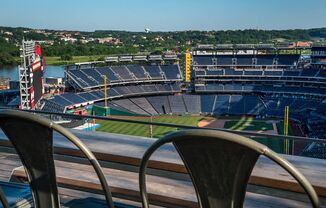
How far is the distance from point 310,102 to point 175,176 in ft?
124

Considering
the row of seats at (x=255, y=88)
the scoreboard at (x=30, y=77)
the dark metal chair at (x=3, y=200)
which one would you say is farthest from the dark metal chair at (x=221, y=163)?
the row of seats at (x=255, y=88)

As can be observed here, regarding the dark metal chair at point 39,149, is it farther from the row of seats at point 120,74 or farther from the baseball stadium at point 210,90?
the row of seats at point 120,74

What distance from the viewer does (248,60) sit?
161 feet

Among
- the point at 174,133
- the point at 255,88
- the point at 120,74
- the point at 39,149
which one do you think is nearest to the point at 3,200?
the point at 39,149

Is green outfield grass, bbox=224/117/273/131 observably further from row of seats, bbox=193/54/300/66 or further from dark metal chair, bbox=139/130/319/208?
dark metal chair, bbox=139/130/319/208

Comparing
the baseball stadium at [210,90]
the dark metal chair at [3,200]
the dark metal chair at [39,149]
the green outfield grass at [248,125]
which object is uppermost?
the dark metal chair at [39,149]

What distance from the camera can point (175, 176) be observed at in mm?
2248

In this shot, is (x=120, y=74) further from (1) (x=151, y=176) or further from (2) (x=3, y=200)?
(2) (x=3, y=200)

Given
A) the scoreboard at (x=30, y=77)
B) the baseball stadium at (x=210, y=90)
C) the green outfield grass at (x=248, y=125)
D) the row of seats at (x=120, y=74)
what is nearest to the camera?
the scoreboard at (x=30, y=77)

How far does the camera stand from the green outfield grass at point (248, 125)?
28889mm

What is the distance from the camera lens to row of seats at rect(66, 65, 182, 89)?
4194cm

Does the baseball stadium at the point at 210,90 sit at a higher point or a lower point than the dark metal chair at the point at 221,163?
lower

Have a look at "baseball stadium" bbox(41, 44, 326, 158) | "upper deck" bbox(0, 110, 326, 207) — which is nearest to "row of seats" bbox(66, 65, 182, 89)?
"baseball stadium" bbox(41, 44, 326, 158)

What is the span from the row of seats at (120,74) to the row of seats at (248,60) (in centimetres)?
369
